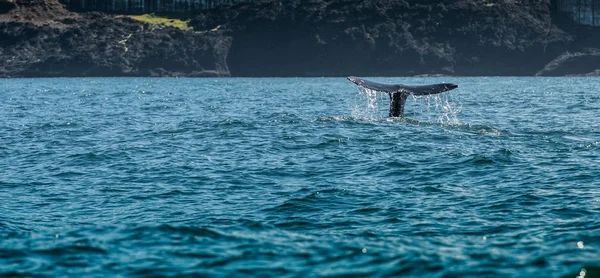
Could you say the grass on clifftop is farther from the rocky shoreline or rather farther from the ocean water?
Result: the ocean water

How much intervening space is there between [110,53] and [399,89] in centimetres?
13749

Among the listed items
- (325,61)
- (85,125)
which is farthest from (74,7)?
(85,125)

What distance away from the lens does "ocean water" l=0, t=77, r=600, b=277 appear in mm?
13781

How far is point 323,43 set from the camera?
6506 inches

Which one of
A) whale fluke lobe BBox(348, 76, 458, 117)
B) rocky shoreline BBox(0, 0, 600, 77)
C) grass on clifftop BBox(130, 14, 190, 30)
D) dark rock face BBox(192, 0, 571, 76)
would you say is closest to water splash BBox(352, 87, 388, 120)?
whale fluke lobe BBox(348, 76, 458, 117)

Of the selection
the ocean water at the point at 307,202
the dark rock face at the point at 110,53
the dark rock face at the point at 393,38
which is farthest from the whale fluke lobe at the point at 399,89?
the dark rock face at the point at 110,53

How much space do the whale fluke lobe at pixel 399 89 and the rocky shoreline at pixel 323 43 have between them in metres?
125

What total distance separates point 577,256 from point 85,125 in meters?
32.5

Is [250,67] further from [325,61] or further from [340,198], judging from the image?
[340,198]

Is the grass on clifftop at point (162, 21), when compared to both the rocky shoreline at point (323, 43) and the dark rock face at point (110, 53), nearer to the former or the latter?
the rocky shoreline at point (323, 43)

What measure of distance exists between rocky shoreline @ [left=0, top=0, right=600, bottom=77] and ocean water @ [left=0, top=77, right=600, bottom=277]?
129141mm

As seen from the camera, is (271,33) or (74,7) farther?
(74,7)

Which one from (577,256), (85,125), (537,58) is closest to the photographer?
(577,256)

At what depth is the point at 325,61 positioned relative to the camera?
166 m
